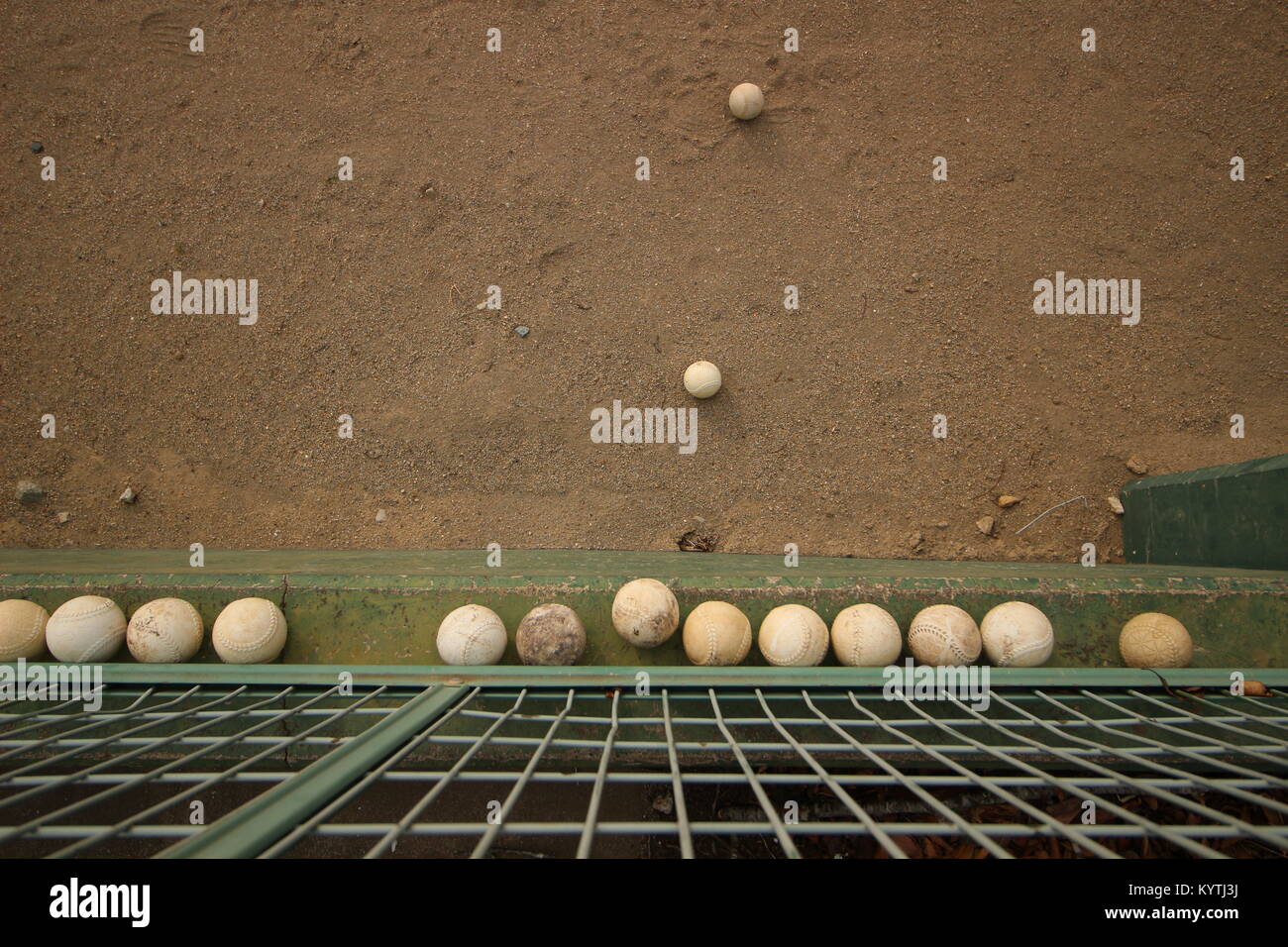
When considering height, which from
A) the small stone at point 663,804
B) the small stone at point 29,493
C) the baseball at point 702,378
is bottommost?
the small stone at point 663,804

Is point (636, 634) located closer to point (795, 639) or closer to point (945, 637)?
point (795, 639)

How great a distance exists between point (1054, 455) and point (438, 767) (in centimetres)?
473

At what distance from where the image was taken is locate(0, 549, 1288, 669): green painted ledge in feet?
10.4

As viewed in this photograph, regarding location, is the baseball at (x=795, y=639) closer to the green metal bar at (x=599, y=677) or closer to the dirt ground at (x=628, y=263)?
the green metal bar at (x=599, y=677)

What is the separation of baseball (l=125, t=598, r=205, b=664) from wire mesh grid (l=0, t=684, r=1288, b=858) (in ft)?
0.73

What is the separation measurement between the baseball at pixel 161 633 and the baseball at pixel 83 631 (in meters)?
0.10

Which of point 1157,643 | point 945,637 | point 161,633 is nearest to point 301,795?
point 161,633

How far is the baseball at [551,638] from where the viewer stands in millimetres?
2906

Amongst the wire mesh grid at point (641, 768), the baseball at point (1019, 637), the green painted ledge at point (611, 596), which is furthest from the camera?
the green painted ledge at point (611, 596)

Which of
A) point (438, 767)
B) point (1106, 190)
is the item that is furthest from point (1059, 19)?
point (438, 767)

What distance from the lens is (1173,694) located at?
109 inches

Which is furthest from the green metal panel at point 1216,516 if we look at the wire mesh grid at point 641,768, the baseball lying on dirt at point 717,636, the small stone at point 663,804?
the small stone at point 663,804
